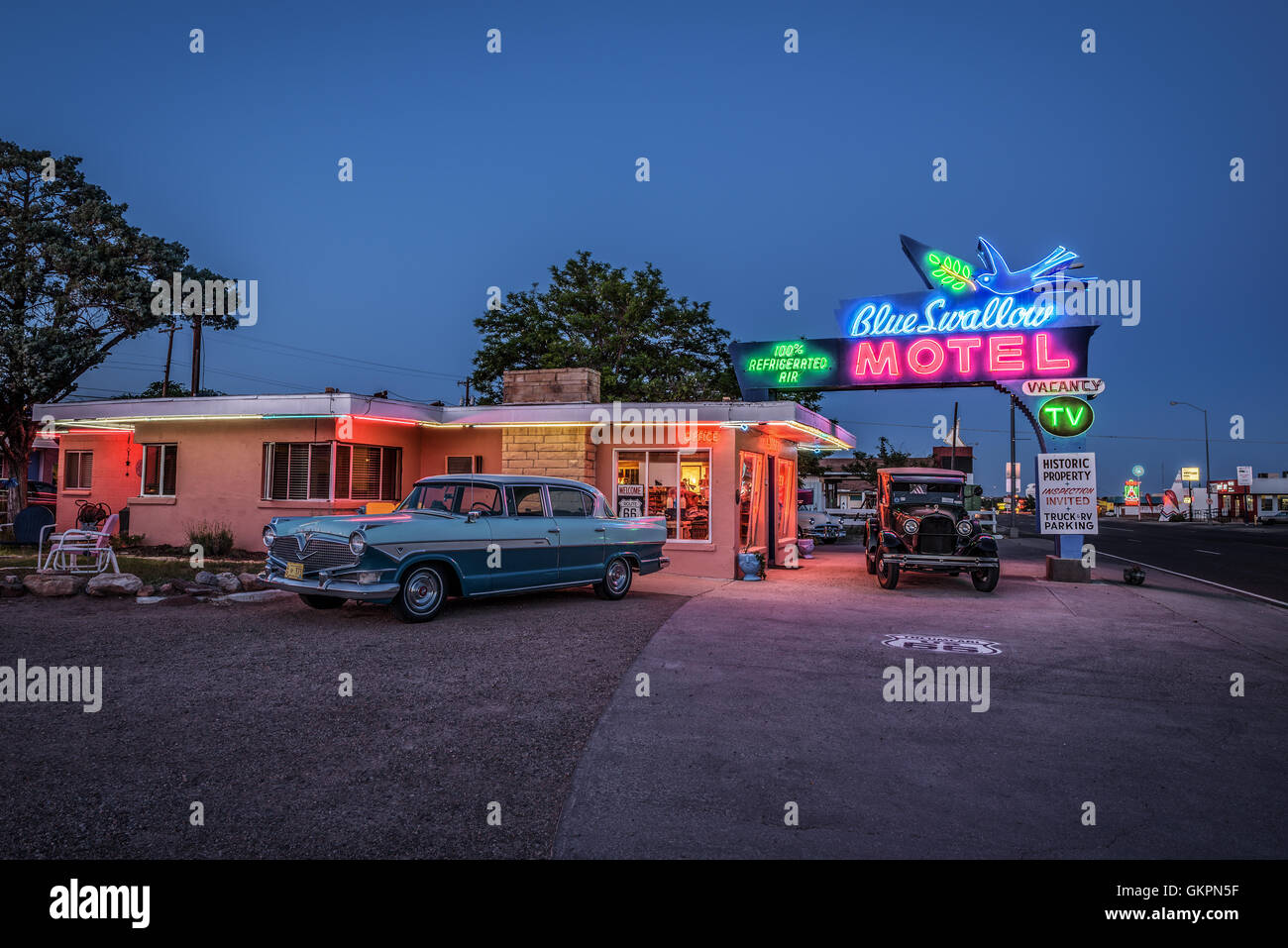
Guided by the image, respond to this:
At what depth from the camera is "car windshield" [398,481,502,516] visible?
9609 millimetres

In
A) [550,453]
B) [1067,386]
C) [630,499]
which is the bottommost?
[630,499]

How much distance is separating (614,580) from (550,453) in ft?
16.8

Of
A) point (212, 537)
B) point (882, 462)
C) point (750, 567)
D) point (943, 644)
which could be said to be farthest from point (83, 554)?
point (882, 462)

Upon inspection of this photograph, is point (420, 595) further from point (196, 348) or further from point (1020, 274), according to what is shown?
point (196, 348)

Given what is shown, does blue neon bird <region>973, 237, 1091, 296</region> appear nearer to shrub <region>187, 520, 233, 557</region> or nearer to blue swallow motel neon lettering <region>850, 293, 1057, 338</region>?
blue swallow motel neon lettering <region>850, 293, 1057, 338</region>

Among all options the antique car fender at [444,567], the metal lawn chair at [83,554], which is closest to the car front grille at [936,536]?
the antique car fender at [444,567]

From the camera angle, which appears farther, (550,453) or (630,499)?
(550,453)

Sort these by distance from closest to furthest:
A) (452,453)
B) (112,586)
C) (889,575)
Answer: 1. (112,586)
2. (889,575)
3. (452,453)

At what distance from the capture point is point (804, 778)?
4215 mm

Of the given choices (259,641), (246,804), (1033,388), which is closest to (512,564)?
(259,641)

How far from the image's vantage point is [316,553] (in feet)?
27.9

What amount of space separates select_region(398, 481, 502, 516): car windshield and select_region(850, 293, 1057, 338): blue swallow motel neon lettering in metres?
11.4
